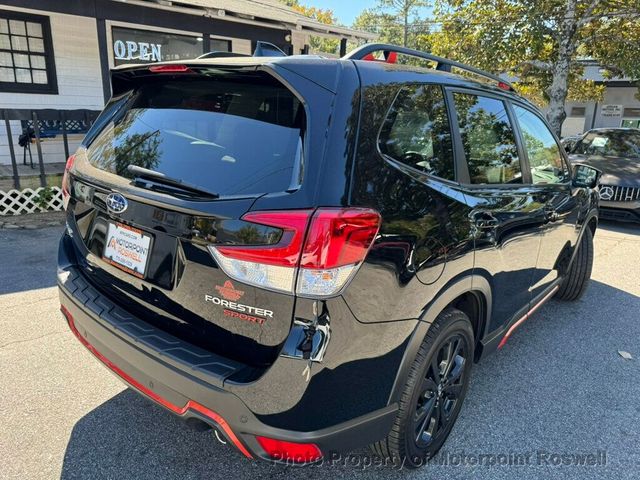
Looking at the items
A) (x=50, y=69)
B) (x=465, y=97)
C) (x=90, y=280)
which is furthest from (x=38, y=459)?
(x=50, y=69)

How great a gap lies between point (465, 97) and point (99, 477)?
259cm

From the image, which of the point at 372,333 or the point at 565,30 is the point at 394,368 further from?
the point at 565,30

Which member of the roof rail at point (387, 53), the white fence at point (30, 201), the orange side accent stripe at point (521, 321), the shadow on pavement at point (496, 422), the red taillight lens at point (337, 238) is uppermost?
the roof rail at point (387, 53)

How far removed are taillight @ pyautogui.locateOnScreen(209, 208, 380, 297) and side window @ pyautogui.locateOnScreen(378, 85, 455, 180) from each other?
0.44 meters

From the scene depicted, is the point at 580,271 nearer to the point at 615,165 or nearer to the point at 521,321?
the point at 521,321

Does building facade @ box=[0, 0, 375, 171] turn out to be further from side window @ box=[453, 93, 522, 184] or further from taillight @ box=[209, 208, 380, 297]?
taillight @ box=[209, 208, 380, 297]

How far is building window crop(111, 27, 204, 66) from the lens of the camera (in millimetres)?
9938

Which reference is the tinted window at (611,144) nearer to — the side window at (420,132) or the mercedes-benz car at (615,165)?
the mercedes-benz car at (615,165)

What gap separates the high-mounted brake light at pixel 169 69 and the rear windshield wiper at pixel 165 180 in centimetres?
48

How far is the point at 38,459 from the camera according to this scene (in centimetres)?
224

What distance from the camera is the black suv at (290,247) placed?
5.35 feet

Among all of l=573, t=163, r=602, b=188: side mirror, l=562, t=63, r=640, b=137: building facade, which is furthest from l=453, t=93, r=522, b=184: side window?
l=562, t=63, r=640, b=137: building facade

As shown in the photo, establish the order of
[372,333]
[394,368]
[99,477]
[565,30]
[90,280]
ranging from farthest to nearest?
1. [565,30]
2. [90,280]
3. [99,477]
4. [394,368]
5. [372,333]

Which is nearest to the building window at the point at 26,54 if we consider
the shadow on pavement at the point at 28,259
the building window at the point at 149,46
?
the building window at the point at 149,46
